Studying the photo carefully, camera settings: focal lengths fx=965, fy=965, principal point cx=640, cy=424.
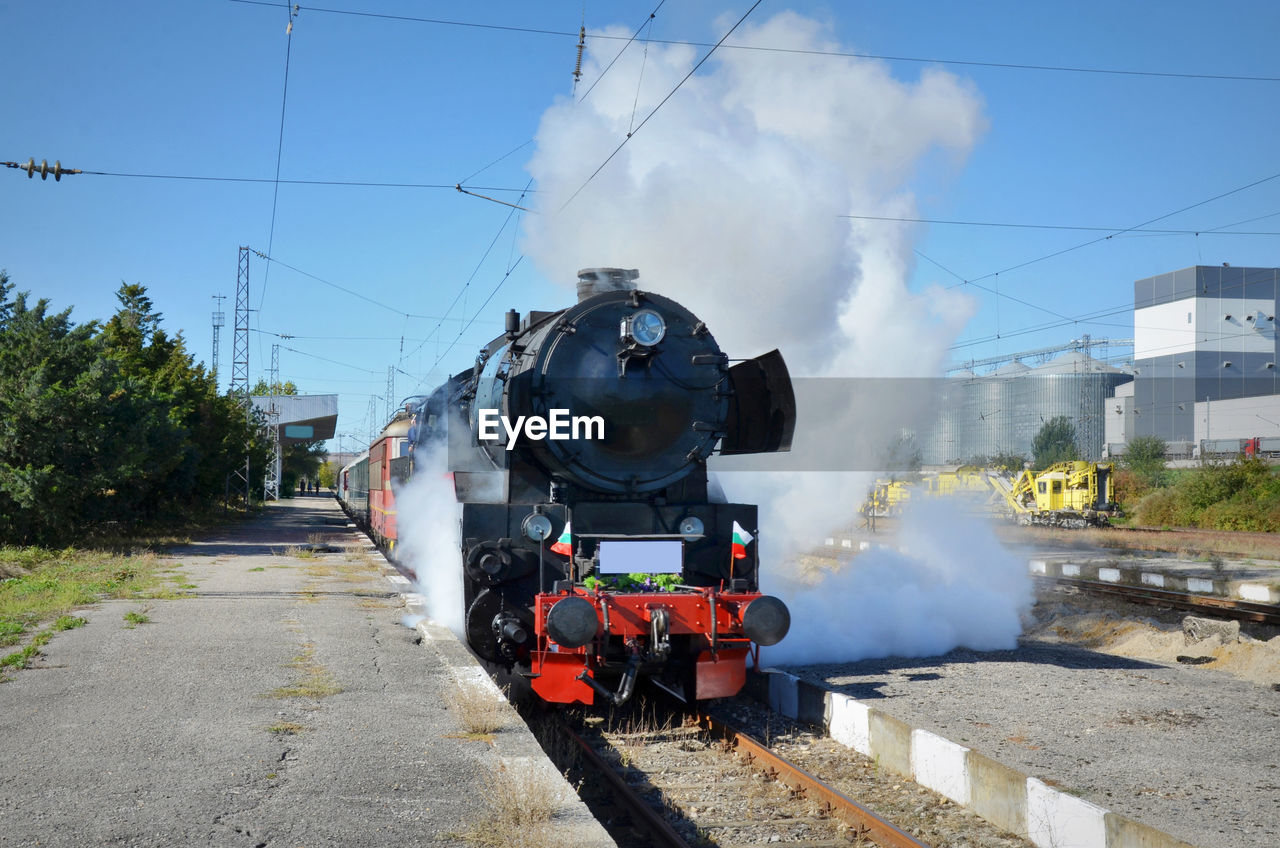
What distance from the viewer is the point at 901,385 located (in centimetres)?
1397

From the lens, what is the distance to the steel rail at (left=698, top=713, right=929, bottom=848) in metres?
4.79

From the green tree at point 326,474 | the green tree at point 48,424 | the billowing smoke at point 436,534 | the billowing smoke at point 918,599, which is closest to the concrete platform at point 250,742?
the billowing smoke at point 436,534

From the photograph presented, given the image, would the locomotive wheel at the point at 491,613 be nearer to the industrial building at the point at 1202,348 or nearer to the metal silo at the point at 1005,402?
the industrial building at the point at 1202,348

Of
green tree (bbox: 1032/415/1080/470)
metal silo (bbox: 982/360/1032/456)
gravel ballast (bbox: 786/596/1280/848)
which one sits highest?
metal silo (bbox: 982/360/1032/456)

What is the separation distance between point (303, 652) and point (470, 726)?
328 centimetres

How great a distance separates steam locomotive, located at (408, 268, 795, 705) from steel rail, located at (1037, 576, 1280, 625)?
7997mm

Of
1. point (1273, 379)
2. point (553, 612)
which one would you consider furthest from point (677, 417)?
point (1273, 379)

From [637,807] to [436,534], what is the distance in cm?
546

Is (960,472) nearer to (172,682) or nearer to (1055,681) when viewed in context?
(1055,681)

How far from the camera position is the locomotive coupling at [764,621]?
6.64 m

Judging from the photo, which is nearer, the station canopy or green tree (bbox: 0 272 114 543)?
green tree (bbox: 0 272 114 543)

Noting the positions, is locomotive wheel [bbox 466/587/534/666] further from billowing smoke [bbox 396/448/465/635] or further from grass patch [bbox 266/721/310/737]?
grass patch [bbox 266/721/310/737]

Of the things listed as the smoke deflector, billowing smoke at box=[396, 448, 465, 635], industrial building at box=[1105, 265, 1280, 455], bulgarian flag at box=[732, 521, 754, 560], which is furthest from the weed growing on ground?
industrial building at box=[1105, 265, 1280, 455]

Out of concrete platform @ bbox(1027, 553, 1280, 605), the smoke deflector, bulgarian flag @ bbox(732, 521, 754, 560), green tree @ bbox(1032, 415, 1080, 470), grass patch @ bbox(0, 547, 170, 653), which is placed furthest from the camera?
green tree @ bbox(1032, 415, 1080, 470)
